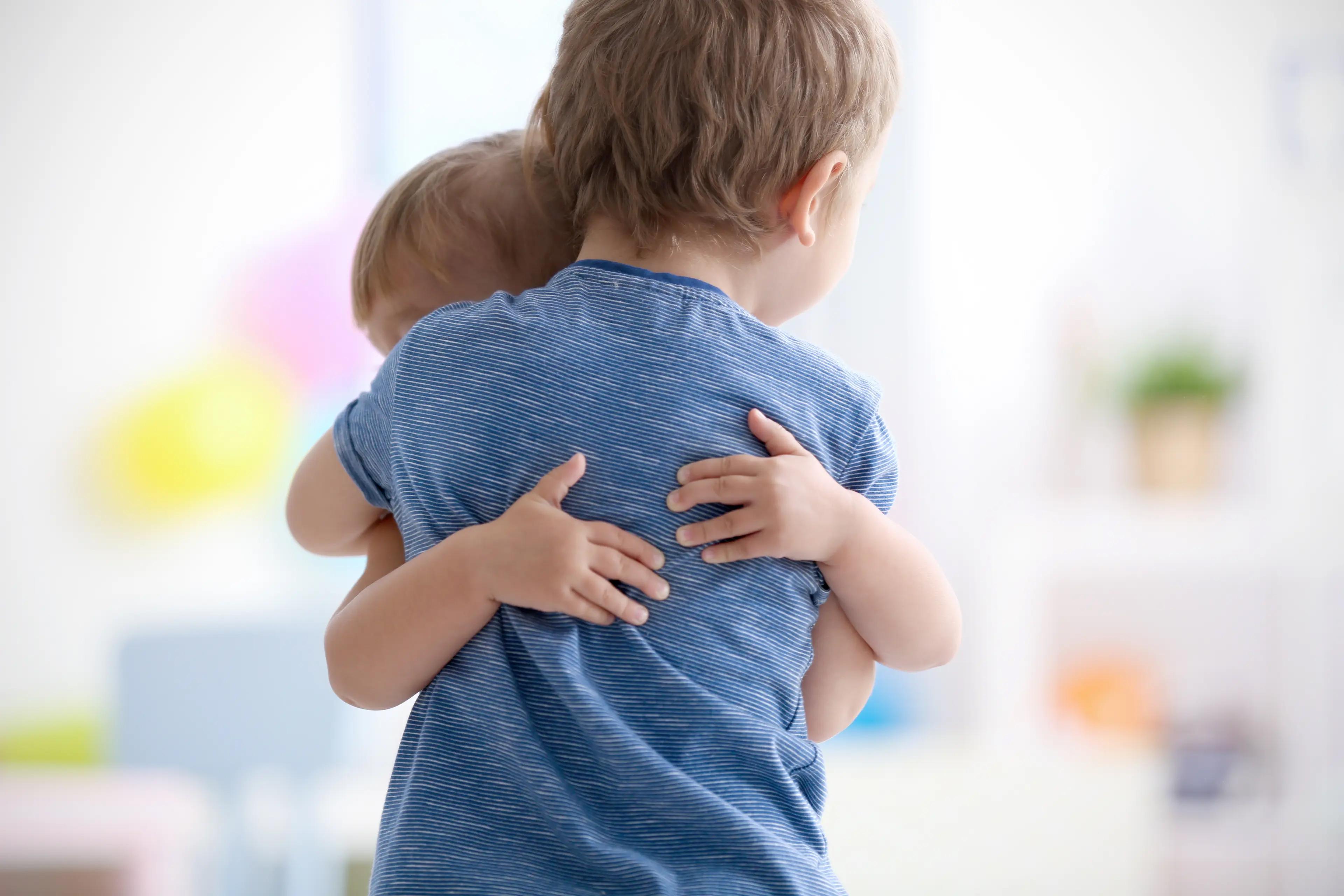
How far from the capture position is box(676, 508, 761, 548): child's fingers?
60 cm

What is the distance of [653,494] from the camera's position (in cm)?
61

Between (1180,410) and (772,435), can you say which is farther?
(1180,410)

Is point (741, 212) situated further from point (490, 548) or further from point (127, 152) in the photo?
point (127, 152)

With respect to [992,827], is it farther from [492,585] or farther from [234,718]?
[492,585]

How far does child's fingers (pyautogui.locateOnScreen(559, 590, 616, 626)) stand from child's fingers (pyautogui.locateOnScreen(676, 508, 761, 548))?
0.18 feet

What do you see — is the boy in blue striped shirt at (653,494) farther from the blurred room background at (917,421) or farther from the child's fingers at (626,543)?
the blurred room background at (917,421)

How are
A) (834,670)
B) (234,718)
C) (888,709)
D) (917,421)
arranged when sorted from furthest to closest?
(917,421)
(888,709)
(234,718)
(834,670)

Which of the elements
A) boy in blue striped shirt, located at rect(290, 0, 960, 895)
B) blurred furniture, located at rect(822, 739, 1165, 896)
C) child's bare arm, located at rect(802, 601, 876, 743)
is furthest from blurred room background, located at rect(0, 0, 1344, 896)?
boy in blue striped shirt, located at rect(290, 0, 960, 895)

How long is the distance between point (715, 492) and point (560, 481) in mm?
80

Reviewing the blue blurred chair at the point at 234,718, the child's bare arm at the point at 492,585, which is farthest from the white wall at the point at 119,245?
the child's bare arm at the point at 492,585

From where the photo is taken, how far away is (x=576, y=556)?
581 mm

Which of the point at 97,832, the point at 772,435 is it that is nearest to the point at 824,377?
the point at 772,435

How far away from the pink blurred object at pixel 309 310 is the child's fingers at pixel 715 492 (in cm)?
199

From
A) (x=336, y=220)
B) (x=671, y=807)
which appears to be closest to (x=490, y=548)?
(x=671, y=807)
